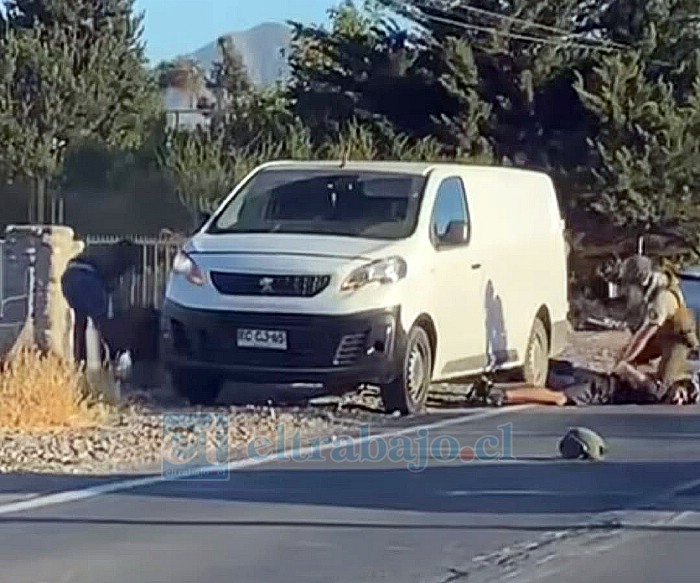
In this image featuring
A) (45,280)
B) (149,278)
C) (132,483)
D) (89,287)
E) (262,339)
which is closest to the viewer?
(132,483)

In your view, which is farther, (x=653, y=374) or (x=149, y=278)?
(x=149, y=278)

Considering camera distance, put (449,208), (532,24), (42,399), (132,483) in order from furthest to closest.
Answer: (532,24) → (449,208) → (42,399) → (132,483)

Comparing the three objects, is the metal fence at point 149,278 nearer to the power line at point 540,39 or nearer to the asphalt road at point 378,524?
the asphalt road at point 378,524

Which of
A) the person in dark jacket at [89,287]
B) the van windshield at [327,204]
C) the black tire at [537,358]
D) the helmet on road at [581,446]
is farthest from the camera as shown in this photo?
the black tire at [537,358]

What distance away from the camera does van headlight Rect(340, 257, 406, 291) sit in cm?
1603

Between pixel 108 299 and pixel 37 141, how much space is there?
22.4 metres

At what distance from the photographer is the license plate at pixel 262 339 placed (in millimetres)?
16062

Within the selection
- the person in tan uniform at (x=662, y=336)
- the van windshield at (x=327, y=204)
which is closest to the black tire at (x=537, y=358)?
the person in tan uniform at (x=662, y=336)

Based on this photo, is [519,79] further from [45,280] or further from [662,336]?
[45,280]

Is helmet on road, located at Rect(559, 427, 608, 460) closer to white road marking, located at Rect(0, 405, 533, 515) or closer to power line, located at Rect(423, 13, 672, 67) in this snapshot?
white road marking, located at Rect(0, 405, 533, 515)

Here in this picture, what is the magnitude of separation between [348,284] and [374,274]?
8.9 inches

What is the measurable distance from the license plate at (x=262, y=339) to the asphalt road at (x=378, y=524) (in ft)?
7.90

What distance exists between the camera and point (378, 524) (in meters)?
10.8

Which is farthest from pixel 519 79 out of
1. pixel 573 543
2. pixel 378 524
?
pixel 573 543
